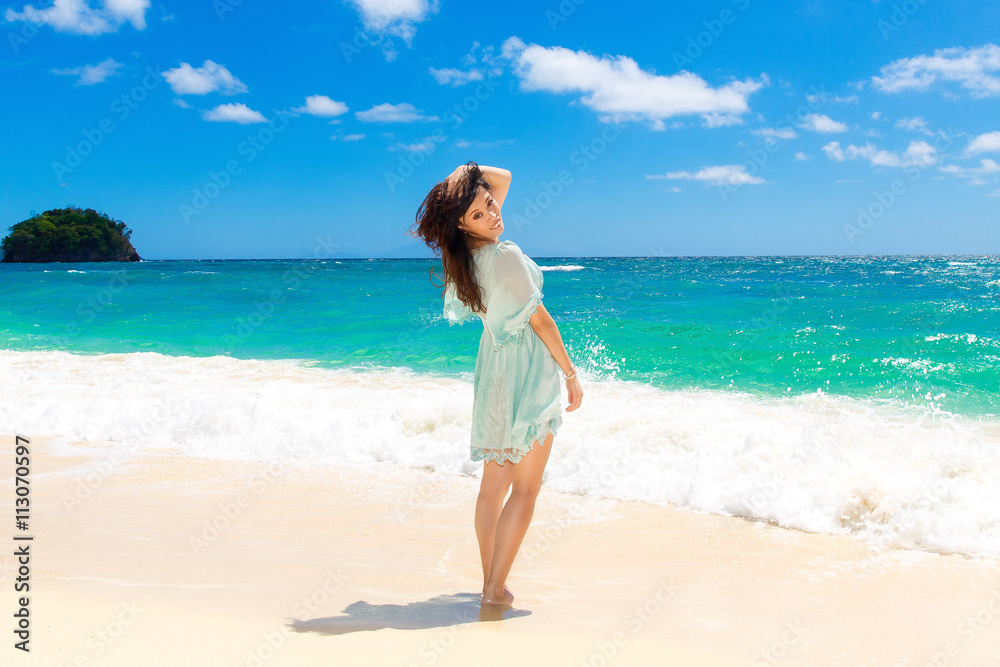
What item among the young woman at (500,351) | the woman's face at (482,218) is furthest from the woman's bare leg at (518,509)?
the woman's face at (482,218)

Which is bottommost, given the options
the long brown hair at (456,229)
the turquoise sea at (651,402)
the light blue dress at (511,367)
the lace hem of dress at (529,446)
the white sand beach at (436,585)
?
the white sand beach at (436,585)

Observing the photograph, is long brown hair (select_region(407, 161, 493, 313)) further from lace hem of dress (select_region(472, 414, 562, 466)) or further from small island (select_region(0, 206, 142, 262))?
small island (select_region(0, 206, 142, 262))

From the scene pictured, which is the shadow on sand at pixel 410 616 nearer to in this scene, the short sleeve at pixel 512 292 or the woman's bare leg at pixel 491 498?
the woman's bare leg at pixel 491 498

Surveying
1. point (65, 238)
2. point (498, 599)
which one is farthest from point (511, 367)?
point (65, 238)

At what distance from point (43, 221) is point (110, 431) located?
10002cm

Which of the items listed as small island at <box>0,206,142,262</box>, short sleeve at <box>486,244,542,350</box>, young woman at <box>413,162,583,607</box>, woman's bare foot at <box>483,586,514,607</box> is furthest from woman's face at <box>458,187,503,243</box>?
small island at <box>0,206,142,262</box>

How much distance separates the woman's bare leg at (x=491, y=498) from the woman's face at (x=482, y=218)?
100 cm

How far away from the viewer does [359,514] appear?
13.8 ft

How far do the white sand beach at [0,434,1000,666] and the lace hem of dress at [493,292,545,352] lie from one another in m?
1.15

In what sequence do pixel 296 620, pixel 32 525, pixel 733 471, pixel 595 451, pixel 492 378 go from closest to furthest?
pixel 296 620, pixel 492 378, pixel 32 525, pixel 733 471, pixel 595 451

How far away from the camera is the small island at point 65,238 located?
83.5 m

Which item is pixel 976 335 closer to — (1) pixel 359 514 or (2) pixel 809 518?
(2) pixel 809 518

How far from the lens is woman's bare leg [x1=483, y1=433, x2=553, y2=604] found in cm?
275

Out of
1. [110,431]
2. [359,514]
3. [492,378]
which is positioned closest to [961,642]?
[492,378]
